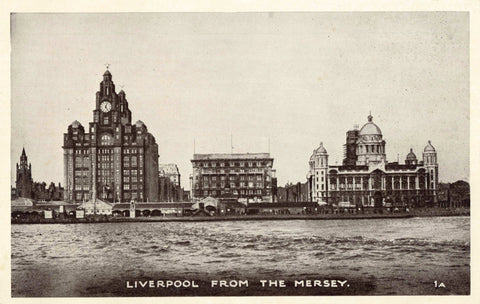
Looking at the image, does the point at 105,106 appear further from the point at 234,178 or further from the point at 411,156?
the point at 411,156

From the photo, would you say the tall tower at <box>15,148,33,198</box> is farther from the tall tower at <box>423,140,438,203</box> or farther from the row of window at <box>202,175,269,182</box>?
the tall tower at <box>423,140,438,203</box>

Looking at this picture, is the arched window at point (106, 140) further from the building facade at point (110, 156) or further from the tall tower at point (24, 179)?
the tall tower at point (24, 179)

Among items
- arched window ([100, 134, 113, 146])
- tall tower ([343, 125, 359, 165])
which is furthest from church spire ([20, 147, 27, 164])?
tall tower ([343, 125, 359, 165])

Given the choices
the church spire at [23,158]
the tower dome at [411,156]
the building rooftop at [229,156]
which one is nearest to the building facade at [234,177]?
the building rooftop at [229,156]

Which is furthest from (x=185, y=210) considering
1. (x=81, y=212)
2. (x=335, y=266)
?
(x=335, y=266)

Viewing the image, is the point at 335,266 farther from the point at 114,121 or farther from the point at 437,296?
the point at 114,121
